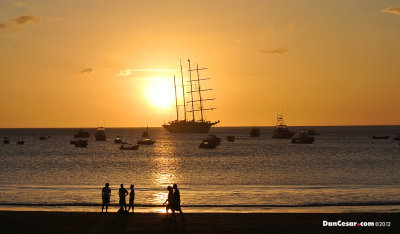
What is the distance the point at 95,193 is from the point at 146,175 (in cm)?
2450

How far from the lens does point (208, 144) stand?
14762 cm
